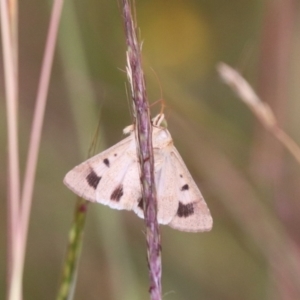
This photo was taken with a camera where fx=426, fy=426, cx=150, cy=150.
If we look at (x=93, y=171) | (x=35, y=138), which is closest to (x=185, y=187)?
(x=93, y=171)

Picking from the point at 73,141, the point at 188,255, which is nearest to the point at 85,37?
the point at 73,141

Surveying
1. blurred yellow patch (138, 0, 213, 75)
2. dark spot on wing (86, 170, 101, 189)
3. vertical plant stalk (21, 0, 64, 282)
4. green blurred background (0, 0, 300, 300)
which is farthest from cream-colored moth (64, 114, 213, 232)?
blurred yellow patch (138, 0, 213, 75)

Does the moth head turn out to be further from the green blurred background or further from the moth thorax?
the green blurred background

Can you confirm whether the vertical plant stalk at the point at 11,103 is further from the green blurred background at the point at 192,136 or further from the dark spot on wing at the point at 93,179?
the green blurred background at the point at 192,136

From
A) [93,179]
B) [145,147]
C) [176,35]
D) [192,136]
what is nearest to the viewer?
[145,147]

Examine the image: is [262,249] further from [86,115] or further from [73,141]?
[73,141]

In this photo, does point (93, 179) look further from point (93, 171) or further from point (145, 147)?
point (145, 147)

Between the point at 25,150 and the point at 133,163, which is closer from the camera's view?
the point at 133,163

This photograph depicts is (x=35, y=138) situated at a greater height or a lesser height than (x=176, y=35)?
lesser
